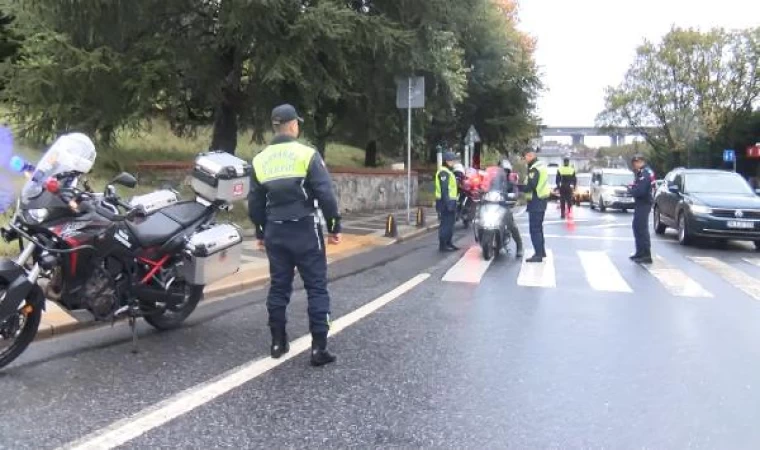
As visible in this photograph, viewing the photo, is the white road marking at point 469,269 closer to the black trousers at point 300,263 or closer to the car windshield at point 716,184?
the black trousers at point 300,263

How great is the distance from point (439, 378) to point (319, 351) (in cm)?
96

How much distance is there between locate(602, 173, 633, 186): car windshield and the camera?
103ft

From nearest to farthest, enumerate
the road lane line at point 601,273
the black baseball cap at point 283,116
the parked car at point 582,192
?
the black baseball cap at point 283,116 → the road lane line at point 601,273 → the parked car at point 582,192

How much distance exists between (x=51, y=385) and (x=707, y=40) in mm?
60931

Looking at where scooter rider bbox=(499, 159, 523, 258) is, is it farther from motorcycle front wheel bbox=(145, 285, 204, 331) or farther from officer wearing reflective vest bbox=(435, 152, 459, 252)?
motorcycle front wheel bbox=(145, 285, 204, 331)

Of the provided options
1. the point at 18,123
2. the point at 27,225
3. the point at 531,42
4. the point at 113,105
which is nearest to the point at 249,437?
the point at 27,225

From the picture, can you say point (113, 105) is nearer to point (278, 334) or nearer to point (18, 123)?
point (18, 123)

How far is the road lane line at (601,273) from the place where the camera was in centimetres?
975

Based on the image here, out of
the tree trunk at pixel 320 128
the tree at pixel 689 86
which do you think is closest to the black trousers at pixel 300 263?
the tree trunk at pixel 320 128

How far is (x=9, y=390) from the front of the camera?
5.05 m

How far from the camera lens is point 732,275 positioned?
1113 cm

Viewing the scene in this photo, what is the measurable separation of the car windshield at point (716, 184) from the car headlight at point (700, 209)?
1.01m

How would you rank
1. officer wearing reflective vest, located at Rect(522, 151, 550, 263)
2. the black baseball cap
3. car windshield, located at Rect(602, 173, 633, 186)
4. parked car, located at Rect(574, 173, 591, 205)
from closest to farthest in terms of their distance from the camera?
the black baseball cap, officer wearing reflective vest, located at Rect(522, 151, 550, 263), car windshield, located at Rect(602, 173, 633, 186), parked car, located at Rect(574, 173, 591, 205)

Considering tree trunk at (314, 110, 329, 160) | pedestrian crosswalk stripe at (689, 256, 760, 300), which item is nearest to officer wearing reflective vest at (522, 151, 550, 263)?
pedestrian crosswalk stripe at (689, 256, 760, 300)
